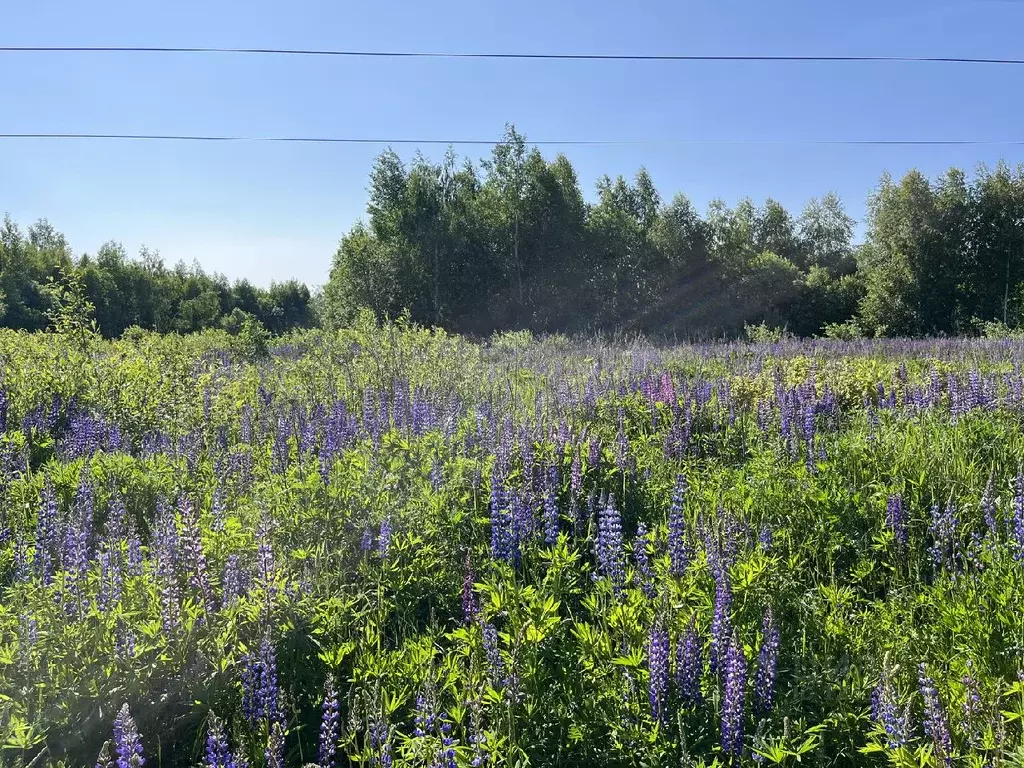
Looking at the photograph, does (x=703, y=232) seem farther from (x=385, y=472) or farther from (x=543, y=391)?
(x=385, y=472)

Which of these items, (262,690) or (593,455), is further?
(593,455)

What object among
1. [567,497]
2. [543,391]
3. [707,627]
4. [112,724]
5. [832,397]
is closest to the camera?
[112,724]

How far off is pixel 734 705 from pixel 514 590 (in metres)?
1.10

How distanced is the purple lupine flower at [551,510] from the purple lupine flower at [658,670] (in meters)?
1.16

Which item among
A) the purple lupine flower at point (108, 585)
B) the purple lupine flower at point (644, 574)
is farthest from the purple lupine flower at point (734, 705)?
the purple lupine flower at point (108, 585)

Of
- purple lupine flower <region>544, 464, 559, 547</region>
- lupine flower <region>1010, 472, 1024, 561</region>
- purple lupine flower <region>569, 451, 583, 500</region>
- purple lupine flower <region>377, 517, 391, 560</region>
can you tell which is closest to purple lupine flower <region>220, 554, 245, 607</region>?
purple lupine flower <region>377, 517, 391, 560</region>

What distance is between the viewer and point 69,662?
8.35 ft

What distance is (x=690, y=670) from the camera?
7.83 feet

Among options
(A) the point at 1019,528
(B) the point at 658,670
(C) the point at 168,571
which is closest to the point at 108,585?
(C) the point at 168,571

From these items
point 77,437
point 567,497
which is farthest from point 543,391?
point 77,437

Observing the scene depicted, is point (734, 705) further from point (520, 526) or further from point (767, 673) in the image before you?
point (520, 526)

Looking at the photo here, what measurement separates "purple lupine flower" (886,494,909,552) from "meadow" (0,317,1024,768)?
26mm

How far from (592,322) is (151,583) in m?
32.8

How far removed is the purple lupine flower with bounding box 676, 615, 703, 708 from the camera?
7.79 feet
